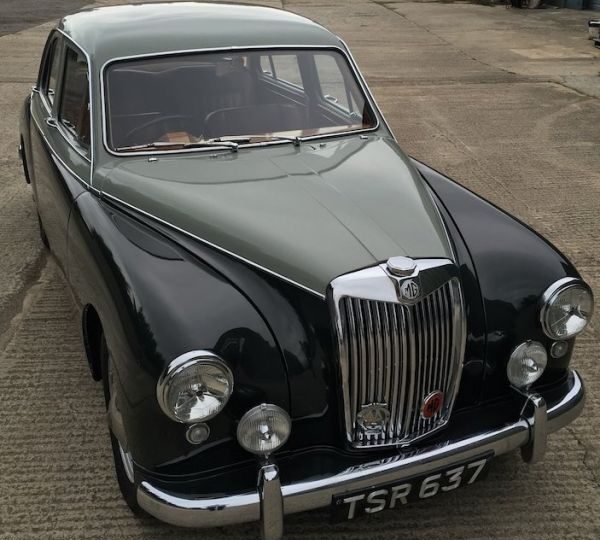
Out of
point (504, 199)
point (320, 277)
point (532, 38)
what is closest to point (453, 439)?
point (320, 277)

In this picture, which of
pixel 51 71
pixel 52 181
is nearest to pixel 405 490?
pixel 52 181

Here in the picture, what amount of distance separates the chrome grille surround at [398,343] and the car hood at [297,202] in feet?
0.36

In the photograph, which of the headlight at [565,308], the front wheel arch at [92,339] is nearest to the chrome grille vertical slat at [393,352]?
the headlight at [565,308]

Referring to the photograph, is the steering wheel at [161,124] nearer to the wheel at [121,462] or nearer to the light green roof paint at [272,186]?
the light green roof paint at [272,186]

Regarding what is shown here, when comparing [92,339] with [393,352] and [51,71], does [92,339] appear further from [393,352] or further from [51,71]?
[51,71]

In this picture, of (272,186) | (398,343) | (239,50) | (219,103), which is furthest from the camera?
(239,50)

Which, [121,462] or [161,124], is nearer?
[121,462]

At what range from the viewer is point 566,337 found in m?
2.53

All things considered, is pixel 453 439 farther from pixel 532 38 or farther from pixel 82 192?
pixel 532 38

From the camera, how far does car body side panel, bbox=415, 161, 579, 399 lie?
8.19 ft

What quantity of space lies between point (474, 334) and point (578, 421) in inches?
42.4

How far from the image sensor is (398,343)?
228 cm

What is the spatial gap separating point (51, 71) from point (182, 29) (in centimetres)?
124

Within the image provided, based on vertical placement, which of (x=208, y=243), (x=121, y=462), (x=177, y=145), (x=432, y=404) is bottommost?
(x=121, y=462)
